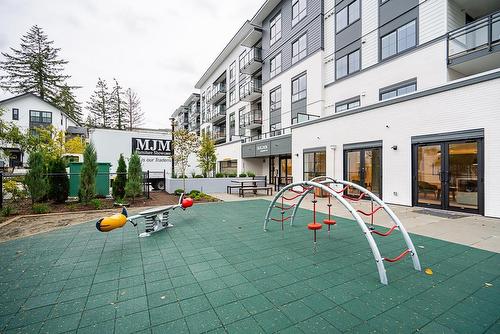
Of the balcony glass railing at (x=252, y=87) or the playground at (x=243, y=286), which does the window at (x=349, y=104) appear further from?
the playground at (x=243, y=286)

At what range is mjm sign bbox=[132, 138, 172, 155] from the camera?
1427cm

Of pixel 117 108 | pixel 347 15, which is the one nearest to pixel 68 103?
pixel 117 108

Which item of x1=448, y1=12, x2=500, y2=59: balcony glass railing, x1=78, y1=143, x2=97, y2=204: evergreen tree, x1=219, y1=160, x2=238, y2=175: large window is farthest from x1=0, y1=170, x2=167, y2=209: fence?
A: x1=448, y1=12, x2=500, y2=59: balcony glass railing

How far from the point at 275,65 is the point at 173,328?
23749 millimetres

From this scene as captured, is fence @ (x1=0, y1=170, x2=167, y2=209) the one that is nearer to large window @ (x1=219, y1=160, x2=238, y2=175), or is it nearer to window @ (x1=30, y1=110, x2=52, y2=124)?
large window @ (x1=219, y1=160, x2=238, y2=175)

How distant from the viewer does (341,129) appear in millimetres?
12609

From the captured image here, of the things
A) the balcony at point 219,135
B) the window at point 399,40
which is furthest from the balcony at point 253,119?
the window at point 399,40

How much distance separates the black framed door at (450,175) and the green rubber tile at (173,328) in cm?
979

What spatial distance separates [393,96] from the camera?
1309 cm

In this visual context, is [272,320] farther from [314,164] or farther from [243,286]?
[314,164]

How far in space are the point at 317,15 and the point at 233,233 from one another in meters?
18.8

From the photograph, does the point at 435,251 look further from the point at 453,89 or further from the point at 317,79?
the point at 317,79

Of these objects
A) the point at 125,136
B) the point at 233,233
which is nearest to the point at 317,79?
the point at 125,136

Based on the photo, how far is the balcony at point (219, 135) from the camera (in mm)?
36322
